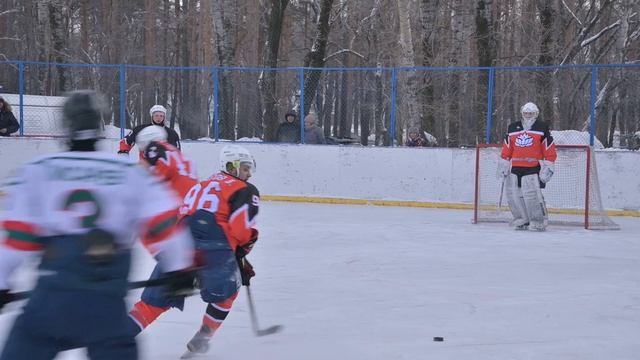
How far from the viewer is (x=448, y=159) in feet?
42.3

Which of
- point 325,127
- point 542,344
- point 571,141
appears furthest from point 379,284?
point 325,127

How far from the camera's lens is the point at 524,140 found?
10461 mm

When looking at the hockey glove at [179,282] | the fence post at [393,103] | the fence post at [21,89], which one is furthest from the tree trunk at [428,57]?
the hockey glove at [179,282]

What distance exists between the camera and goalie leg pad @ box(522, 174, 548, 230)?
10.4 meters

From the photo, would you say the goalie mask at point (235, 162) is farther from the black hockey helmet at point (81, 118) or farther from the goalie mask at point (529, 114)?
the goalie mask at point (529, 114)

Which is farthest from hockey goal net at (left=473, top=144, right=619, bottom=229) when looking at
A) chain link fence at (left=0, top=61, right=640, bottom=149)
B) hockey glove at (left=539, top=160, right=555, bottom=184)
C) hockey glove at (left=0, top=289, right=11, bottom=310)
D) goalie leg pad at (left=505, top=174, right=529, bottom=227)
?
hockey glove at (left=0, top=289, right=11, bottom=310)

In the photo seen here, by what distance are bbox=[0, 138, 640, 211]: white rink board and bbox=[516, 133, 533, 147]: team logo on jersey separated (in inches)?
90.2

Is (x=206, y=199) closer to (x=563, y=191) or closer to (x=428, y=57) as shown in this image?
(x=563, y=191)

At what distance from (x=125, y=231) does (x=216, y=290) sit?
186 centimetres

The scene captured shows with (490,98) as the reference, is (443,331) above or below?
below

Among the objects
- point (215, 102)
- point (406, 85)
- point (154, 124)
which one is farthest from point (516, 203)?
point (406, 85)

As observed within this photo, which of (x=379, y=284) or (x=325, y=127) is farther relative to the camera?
(x=325, y=127)

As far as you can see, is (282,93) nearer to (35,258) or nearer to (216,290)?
(216,290)

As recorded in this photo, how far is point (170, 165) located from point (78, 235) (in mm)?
3108
